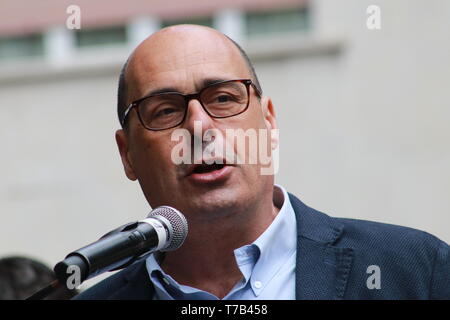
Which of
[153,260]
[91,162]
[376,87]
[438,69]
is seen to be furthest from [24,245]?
[153,260]

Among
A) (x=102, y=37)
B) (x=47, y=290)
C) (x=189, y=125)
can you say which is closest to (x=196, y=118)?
(x=189, y=125)

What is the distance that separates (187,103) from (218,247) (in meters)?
0.49

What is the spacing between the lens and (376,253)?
2.70 meters

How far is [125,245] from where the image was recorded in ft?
6.95

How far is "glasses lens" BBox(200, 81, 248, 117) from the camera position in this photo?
2850 millimetres

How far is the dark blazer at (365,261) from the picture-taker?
2562 mm

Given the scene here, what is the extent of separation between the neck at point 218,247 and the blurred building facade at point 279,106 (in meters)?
5.58

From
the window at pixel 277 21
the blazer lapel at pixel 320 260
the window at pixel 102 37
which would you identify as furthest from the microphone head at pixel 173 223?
the window at pixel 102 37

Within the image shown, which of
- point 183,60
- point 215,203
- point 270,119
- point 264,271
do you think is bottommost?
point 264,271

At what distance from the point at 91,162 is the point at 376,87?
3.09 m

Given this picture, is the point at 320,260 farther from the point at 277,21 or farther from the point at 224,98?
the point at 277,21

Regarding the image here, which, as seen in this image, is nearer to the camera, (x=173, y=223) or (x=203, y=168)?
(x=173, y=223)

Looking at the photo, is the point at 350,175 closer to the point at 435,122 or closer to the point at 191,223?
the point at 435,122

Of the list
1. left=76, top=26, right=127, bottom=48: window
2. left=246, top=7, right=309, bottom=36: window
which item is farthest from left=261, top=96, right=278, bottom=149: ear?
left=76, top=26, right=127, bottom=48: window
